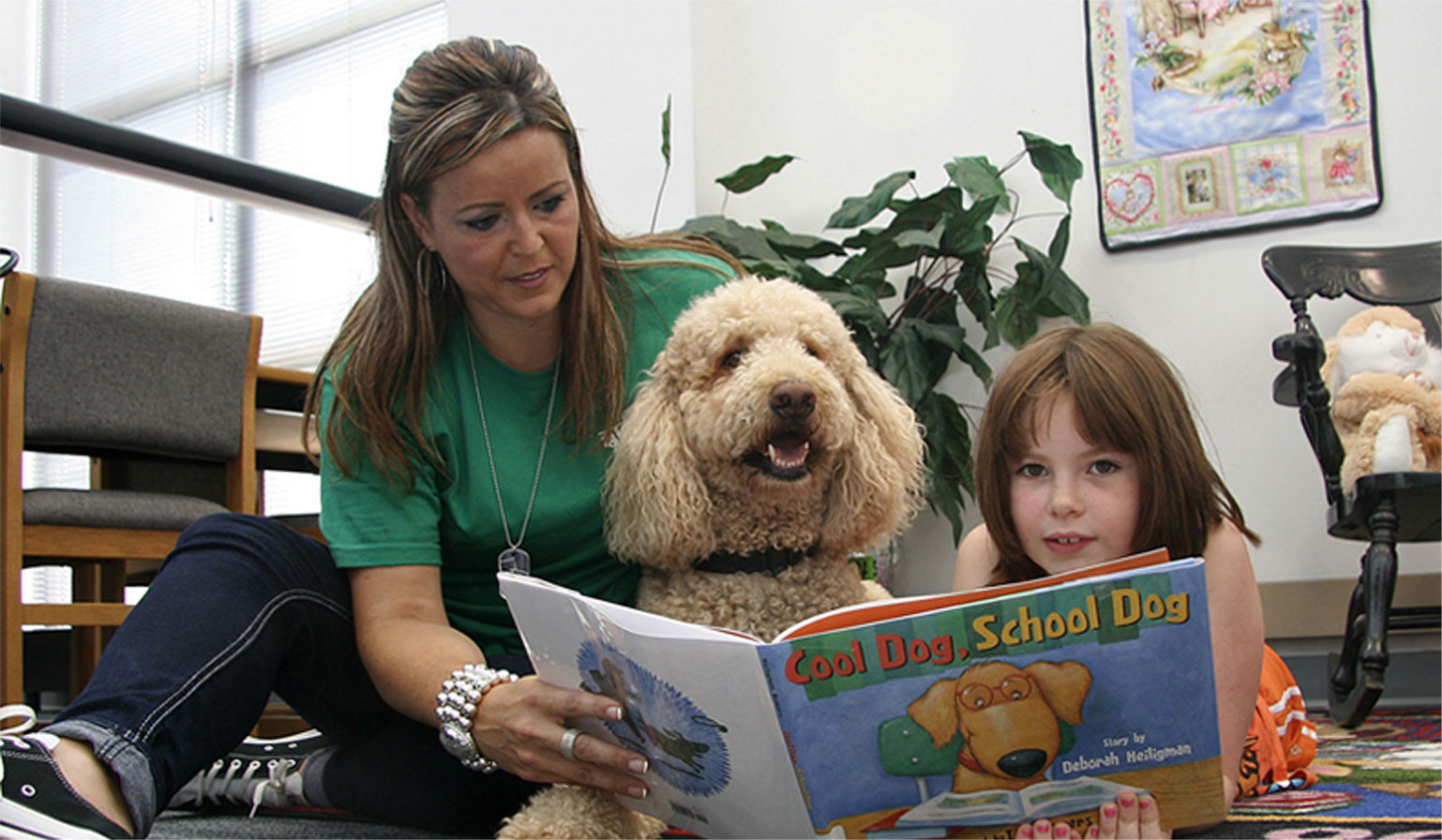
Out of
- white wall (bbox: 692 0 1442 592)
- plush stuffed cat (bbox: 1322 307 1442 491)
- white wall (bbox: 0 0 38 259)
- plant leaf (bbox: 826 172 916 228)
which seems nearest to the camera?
plush stuffed cat (bbox: 1322 307 1442 491)

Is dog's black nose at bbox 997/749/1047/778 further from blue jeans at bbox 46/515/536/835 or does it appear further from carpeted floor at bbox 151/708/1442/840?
blue jeans at bbox 46/515/536/835

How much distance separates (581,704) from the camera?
811mm

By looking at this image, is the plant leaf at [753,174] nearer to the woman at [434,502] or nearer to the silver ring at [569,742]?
the woman at [434,502]

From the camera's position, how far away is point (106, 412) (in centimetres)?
245

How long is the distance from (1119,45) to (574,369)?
6.51 ft


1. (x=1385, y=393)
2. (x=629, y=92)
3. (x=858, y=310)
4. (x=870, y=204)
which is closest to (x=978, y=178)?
(x=870, y=204)

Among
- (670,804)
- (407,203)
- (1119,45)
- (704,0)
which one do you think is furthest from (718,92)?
(670,804)

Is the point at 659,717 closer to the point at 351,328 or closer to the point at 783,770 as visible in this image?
the point at 783,770

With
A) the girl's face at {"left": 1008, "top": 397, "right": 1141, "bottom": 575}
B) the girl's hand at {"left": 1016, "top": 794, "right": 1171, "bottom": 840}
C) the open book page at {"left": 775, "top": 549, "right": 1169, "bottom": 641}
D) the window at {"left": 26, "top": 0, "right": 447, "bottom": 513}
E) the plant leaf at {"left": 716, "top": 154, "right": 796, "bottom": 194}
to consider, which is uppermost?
the window at {"left": 26, "top": 0, "right": 447, "bottom": 513}

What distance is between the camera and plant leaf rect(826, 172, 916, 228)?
259 cm

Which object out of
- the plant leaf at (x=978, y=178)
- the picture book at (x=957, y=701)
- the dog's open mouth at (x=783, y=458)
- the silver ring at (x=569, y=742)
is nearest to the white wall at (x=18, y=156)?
the plant leaf at (x=978, y=178)

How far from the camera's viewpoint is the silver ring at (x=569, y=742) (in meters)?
0.84

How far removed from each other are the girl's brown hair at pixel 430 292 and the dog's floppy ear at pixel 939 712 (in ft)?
2.08

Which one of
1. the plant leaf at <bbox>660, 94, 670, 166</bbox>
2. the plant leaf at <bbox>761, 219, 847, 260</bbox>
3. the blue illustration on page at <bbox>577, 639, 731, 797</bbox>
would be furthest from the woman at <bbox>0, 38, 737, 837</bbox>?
the plant leaf at <bbox>660, 94, 670, 166</bbox>
